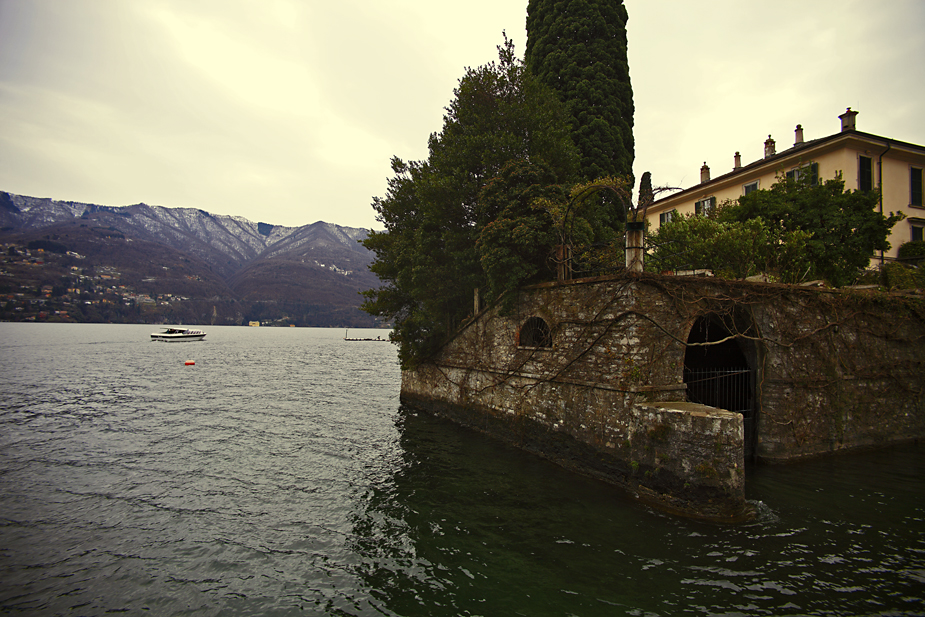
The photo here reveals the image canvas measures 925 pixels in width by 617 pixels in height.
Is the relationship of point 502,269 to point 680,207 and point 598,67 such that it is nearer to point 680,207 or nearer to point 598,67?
point 598,67

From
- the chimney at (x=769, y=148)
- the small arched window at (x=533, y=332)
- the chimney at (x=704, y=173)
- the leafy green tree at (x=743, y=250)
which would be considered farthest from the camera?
the chimney at (x=704, y=173)

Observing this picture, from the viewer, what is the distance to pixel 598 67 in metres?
20.4

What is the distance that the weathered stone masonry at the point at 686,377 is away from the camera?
915cm

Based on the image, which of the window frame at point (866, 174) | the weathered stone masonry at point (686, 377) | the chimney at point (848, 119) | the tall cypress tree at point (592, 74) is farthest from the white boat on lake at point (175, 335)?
the window frame at point (866, 174)

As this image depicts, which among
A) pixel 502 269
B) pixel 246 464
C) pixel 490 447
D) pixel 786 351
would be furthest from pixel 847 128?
pixel 246 464

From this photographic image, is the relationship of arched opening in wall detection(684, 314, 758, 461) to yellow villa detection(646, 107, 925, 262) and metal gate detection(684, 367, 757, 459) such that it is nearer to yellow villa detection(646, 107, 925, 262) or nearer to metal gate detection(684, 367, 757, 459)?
metal gate detection(684, 367, 757, 459)

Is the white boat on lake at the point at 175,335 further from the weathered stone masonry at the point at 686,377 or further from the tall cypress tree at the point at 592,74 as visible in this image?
the weathered stone masonry at the point at 686,377

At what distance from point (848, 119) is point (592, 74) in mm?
14308

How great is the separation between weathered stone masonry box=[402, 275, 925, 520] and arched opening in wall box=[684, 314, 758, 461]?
6 centimetres

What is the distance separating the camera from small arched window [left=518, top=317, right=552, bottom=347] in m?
14.2

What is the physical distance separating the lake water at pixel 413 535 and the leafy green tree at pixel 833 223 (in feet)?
23.2

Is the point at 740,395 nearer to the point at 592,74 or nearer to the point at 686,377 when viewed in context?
the point at 686,377

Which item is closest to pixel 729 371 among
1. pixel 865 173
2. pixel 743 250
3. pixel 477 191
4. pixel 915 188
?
pixel 743 250

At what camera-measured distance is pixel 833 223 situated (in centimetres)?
1619
